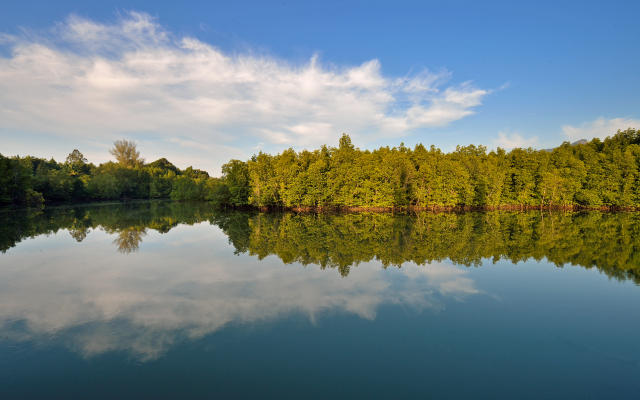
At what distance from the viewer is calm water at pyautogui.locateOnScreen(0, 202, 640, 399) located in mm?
4758

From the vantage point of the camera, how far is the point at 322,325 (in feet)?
22.4

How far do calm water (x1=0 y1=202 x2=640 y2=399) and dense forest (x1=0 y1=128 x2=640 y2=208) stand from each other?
2806cm

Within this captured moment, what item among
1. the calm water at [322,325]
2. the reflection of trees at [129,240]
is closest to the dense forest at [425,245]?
the reflection of trees at [129,240]

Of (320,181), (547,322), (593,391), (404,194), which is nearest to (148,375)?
(593,391)

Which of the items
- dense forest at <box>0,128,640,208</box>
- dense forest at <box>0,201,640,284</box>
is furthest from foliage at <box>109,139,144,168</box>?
dense forest at <box>0,201,640,284</box>

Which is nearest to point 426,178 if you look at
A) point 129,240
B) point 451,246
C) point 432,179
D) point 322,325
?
point 432,179

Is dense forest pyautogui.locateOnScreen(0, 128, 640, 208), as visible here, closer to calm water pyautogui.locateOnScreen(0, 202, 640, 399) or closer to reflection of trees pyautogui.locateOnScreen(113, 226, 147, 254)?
reflection of trees pyautogui.locateOnScreen(113, 226, 147, 254)

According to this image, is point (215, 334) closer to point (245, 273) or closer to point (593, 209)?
Result: point (245, 273)

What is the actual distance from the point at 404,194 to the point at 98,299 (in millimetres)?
39659

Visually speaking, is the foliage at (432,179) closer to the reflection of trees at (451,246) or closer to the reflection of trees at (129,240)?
the reflection of trees at (451,246)

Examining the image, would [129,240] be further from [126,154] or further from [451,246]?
[126,154]

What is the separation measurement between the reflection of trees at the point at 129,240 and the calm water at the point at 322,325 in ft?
5.90

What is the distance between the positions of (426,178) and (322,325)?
132ft

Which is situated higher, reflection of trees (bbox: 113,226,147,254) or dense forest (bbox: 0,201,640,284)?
dense forest (bbox: 0,201,640,284)
